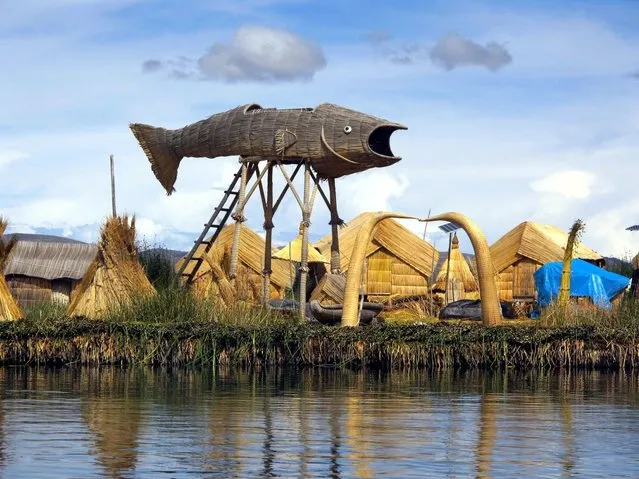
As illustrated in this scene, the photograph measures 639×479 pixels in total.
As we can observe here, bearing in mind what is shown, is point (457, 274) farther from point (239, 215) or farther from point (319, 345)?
point (319, 345)

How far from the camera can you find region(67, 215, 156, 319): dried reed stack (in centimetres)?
2578

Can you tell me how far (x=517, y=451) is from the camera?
1284 centimetres

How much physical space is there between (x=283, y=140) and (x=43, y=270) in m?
18.6

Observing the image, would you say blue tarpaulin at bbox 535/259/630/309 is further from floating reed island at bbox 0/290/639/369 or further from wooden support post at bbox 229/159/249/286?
floating reed island at bbox 0/290/639/369

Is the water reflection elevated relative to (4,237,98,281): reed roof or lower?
lower

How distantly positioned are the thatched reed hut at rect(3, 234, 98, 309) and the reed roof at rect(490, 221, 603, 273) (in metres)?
13.2

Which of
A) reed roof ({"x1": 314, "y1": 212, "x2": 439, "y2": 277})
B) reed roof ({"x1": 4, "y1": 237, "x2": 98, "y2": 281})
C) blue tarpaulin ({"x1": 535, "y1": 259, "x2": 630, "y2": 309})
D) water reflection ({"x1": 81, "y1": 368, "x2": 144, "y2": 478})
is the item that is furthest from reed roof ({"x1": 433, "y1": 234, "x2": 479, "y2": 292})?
water reflection ({"x1": 81, "y1": 368, "x2": 144, "y2": 478})

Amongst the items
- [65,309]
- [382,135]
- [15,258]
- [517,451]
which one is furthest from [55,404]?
[15,258]

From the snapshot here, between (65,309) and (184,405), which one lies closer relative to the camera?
(184,405)

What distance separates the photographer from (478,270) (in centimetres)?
2516

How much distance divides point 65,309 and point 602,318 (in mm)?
10485

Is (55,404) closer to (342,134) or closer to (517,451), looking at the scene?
(517,451)

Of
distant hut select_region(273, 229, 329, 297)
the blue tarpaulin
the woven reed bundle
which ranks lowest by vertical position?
the woven reed bundle

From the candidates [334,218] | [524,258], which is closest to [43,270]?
[524,258]
